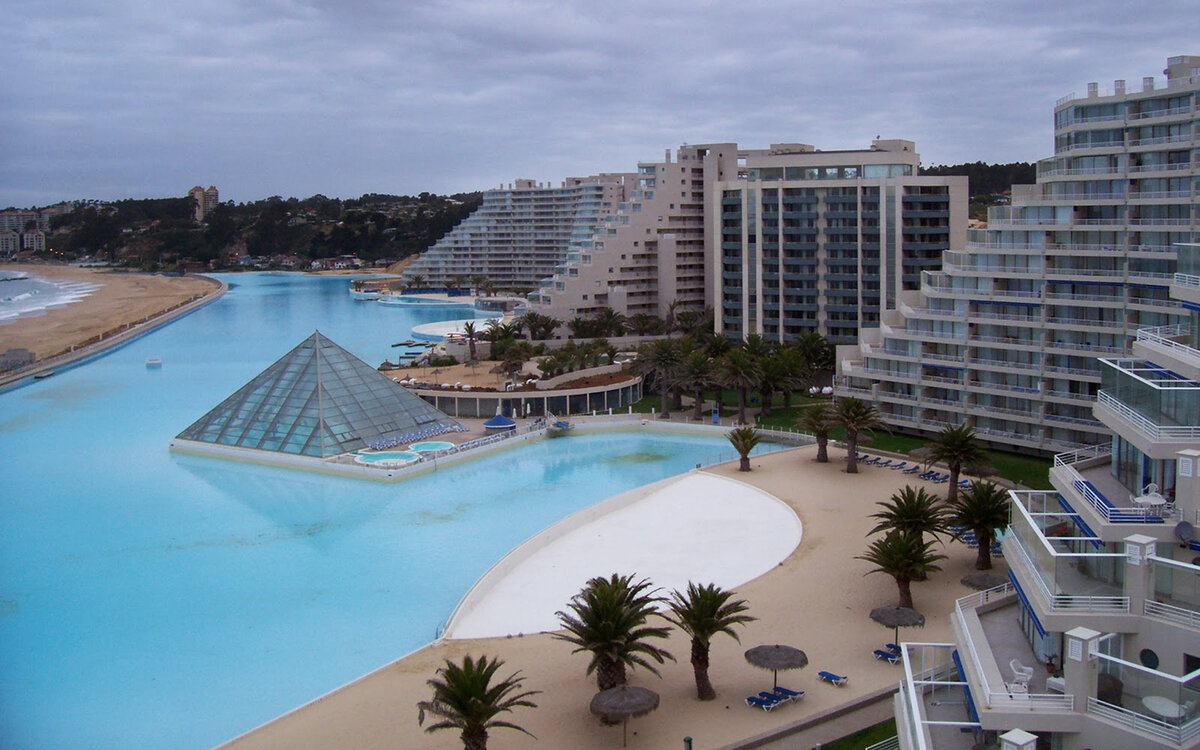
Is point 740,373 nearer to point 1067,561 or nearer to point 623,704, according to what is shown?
point 623,704

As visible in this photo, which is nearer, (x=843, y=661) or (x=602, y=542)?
(x=843, y=661)

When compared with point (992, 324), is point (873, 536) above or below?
below

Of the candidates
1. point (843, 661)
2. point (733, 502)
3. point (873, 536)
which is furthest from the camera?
point (733, 502)

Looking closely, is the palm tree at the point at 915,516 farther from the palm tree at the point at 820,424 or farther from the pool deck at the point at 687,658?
the palm tree at the point at 820,424

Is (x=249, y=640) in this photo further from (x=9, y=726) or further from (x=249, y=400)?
(x=249, y=400)

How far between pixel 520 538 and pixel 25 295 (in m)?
137

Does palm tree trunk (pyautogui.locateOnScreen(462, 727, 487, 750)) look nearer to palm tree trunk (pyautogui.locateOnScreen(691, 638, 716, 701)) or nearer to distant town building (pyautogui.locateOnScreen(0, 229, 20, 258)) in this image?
palm tree trunk (pyautogui.locateOnScreen(691, 638, 716, 701))

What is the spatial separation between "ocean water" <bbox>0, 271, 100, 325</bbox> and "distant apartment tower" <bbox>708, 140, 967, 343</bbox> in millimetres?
80287

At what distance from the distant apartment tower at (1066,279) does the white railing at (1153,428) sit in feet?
72.8

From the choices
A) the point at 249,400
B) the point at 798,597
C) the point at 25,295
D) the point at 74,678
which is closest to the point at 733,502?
the point at 798,597

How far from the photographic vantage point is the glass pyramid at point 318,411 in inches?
1826

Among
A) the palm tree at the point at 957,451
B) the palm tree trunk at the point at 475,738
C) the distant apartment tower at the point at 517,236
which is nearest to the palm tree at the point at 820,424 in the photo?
the palm tree at the point at 957,451

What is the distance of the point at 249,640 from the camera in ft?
86.8

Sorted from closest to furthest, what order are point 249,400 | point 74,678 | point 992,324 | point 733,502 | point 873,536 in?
point 74,678 < point 873,536 < point 733,502 < point 992,324 < point 249,400
